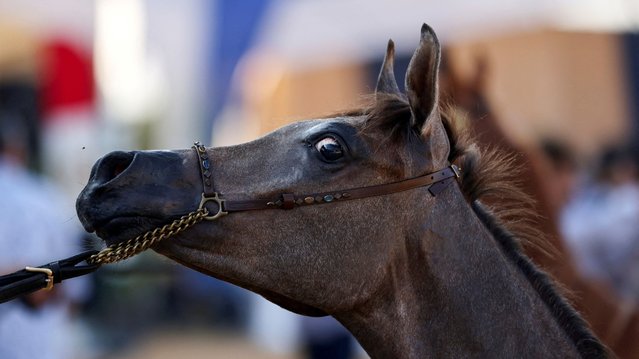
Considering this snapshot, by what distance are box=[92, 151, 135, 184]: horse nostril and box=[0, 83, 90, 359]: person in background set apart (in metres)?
2.80

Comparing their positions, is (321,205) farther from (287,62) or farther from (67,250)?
A: (287,62)

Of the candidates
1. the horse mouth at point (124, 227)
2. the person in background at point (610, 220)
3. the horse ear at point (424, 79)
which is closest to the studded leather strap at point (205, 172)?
the horse mouth at point (124, 227)

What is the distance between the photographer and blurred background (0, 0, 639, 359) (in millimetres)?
6194

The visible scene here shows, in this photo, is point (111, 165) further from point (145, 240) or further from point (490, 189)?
point (490, 189)

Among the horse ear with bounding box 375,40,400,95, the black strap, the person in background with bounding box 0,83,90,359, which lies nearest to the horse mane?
the horse ear with bounding box 375,40,400,95

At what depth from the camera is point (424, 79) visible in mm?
3264

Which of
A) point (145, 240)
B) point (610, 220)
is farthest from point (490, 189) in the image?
point (610, 220)

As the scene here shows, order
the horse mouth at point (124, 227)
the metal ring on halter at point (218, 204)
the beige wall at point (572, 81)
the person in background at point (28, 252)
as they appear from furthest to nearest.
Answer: the beige wall at point (572, 81) < the person in background at point (28, 252) < the metal ring on halter at point (218, 204) < the horse mouth at point (124, 227)

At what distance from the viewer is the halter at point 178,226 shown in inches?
120

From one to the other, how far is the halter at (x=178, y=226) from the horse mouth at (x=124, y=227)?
0.7 inches

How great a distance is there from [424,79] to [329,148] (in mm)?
410

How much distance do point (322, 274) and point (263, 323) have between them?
11099 mm

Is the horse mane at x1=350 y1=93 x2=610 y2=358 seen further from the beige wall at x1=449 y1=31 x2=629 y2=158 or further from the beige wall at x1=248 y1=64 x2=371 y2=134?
the beige wall at x1=248 y1=64 x2=371 y2=134

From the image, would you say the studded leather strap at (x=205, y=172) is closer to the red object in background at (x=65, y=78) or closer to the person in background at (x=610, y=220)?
the person in background at (x=610, y=220)
